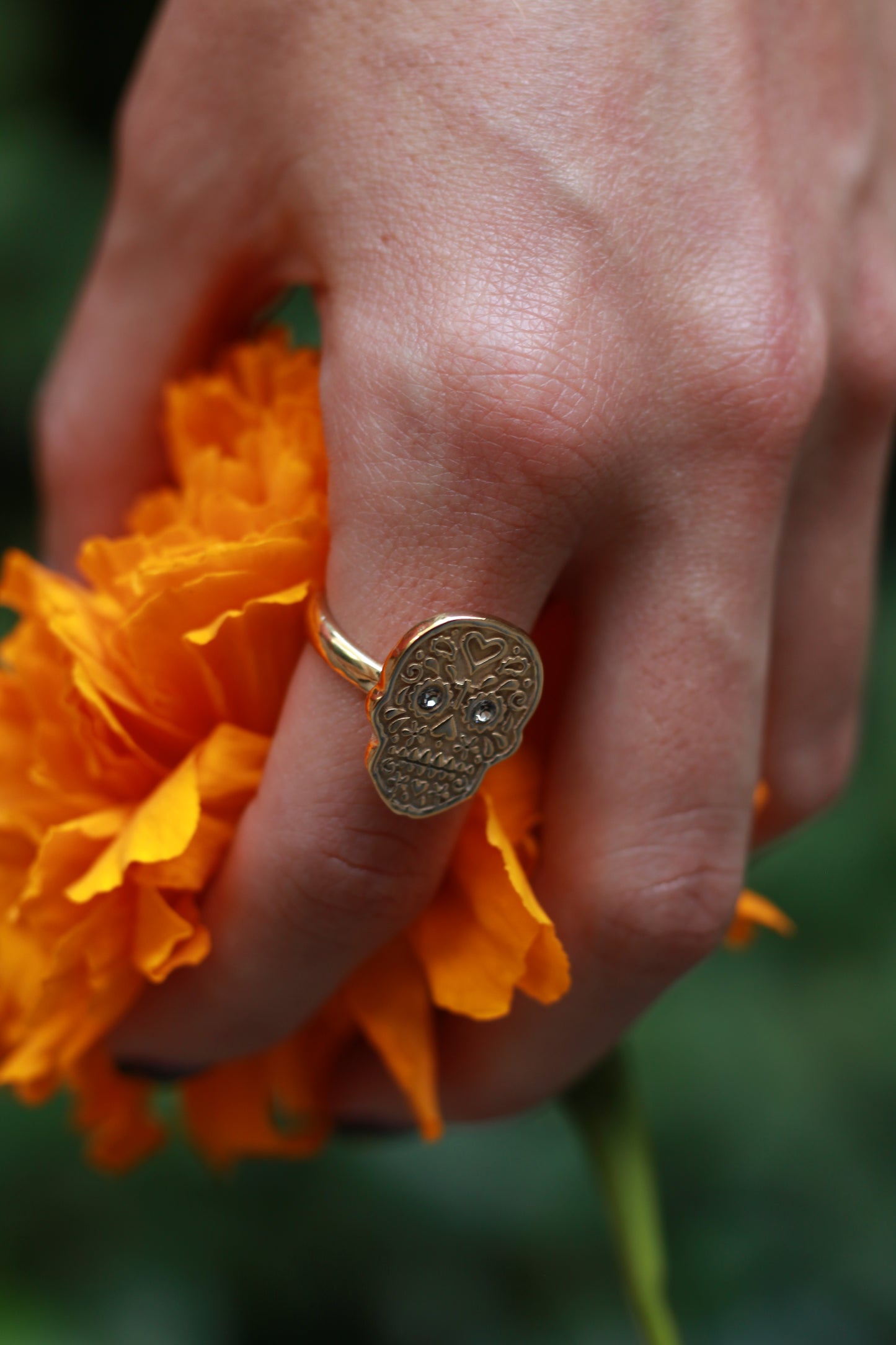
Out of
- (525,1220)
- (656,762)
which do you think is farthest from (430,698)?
(525,1220)

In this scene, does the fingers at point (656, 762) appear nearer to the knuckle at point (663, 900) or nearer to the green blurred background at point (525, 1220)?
the knuckle at point (663, 900)

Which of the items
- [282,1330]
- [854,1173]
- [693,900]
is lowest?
[854,1173]

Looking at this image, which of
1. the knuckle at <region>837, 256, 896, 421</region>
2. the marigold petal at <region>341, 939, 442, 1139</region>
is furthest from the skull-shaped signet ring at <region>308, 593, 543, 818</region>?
the knuckle at <region>837, 256, 896, 421</region>

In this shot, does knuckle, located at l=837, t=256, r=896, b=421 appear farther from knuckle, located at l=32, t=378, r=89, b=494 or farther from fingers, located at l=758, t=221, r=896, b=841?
knuckle, located at l=32, t=378, r=89, b=494

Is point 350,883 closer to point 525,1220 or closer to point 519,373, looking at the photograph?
point 519,373

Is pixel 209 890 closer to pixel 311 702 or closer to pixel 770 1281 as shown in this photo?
pixel 311 702

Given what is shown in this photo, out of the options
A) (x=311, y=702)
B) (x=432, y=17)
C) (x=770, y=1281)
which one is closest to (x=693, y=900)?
(x=311, y=702)
